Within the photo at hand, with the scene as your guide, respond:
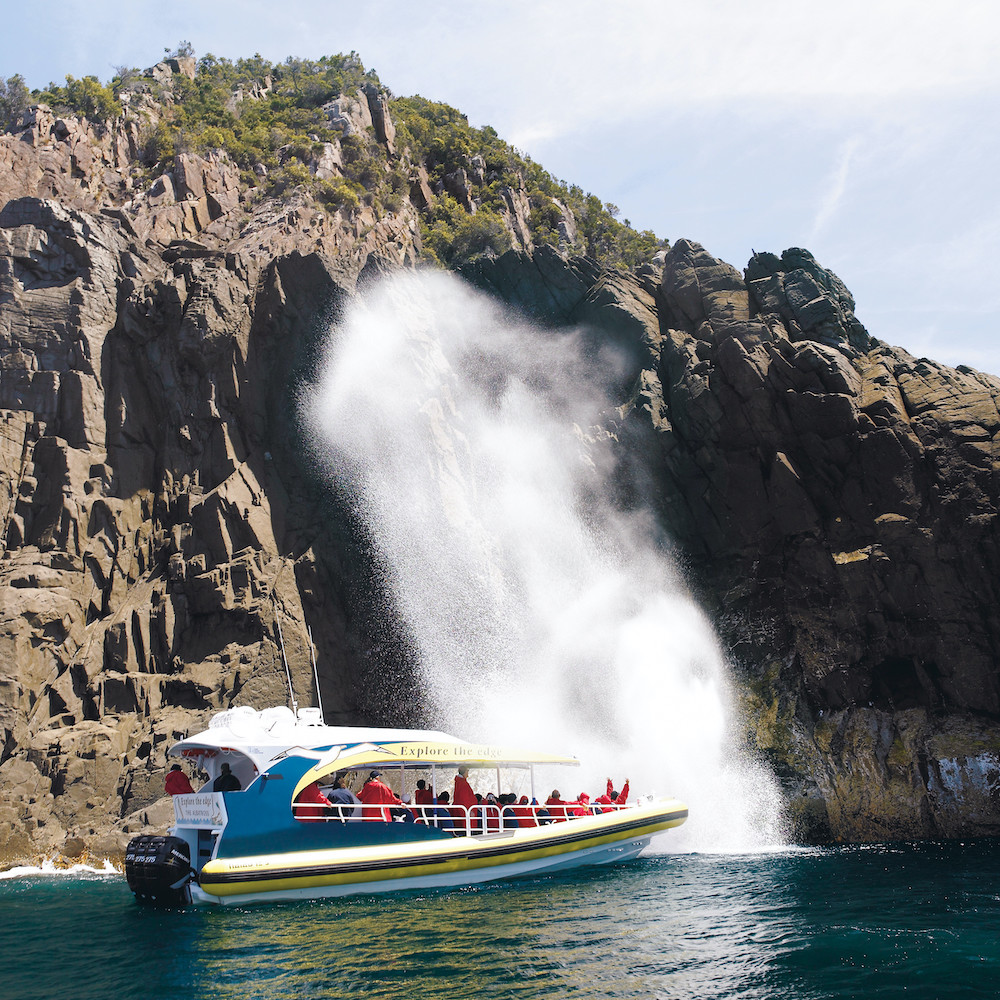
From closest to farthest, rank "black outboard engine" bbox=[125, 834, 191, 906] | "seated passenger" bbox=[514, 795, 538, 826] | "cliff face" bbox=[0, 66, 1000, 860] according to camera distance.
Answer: "black outboard engine" bbox=[125, 834, 191, 906] < "seated passenger" bbox=[514, 795, 538, 826] < "cliff face" bbox=[0, 66, 1000, 860]

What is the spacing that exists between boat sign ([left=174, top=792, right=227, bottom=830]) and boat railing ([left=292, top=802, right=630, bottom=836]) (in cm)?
169

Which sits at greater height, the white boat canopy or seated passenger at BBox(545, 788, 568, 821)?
the white boat canopy

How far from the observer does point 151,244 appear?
43.6 meters

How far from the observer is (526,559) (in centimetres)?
3903

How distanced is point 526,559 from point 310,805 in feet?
67.3

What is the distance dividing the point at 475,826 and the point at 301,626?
15.9m

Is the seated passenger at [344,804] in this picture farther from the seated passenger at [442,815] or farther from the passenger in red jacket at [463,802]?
the passenger in red jacket at [463,802]

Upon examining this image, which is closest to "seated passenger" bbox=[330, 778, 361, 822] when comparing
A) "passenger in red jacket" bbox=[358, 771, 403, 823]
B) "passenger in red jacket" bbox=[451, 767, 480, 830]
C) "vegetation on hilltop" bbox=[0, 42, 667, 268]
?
"passenger in red jacket" bbox=[358, 771, 403, 823]

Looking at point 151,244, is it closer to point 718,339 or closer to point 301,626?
point 301,626

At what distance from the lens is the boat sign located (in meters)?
19.2

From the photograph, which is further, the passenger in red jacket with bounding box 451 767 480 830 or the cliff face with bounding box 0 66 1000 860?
Result: the cliff face with bounding box 0 66 1000 860

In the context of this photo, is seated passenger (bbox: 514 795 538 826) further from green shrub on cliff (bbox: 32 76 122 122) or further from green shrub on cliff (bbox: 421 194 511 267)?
green shrub on cliff (bbox: 32 76 122 122)

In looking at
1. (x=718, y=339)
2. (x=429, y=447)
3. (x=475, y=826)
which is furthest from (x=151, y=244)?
(x=475, y=826)

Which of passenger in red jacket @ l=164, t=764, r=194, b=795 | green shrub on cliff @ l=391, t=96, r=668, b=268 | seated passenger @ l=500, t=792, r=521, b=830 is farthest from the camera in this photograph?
green shrub on cliff @ l=391, t=96, r=668, b=268
